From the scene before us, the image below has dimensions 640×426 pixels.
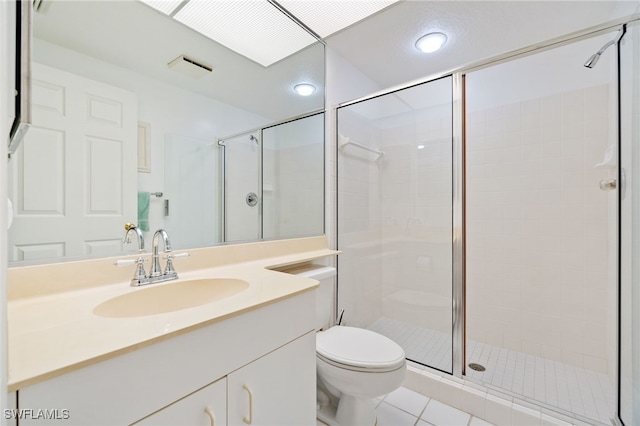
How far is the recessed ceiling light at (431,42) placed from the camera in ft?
5.99

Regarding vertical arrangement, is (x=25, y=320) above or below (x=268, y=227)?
below

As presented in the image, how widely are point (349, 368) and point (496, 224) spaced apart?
165 centimetres

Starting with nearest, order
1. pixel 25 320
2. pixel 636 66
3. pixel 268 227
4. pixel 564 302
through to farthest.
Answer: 1. pixel 25 320
2. pixel 636 66
3. pixel 268 227
4. pixel 564 302

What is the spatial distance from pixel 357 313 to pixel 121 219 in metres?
1.67

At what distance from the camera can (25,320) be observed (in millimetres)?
655

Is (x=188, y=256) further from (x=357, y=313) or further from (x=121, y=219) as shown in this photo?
(x=357, y=313)

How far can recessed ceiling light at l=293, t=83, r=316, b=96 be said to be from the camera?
1.84 m

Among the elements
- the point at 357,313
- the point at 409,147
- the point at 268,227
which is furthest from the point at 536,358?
the point at 268,227

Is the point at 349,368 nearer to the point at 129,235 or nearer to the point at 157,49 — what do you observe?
the point at 129,235

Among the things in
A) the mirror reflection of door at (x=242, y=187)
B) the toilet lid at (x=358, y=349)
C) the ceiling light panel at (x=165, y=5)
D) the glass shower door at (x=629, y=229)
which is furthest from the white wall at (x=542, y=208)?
the ceiling light panel at (x=165, y=5)

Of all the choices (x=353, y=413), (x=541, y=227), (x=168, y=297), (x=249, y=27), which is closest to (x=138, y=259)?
(x=168, y=297)

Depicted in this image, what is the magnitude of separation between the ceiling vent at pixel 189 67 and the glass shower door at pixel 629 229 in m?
1.78

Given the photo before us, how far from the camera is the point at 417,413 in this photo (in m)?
1.42

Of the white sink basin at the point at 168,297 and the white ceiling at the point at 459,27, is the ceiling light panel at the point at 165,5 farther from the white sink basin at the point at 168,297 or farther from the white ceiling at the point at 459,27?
the white sink basin at the point at 168,297
